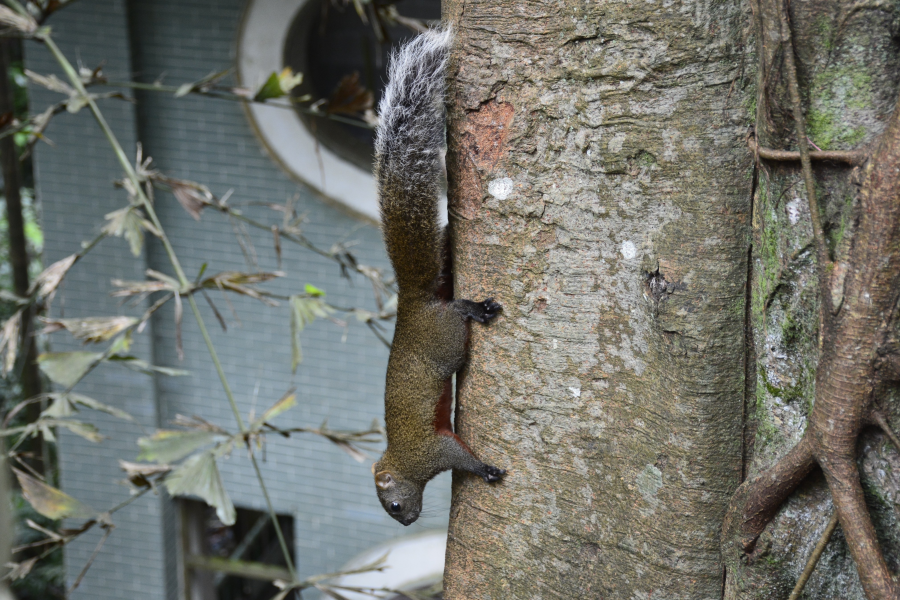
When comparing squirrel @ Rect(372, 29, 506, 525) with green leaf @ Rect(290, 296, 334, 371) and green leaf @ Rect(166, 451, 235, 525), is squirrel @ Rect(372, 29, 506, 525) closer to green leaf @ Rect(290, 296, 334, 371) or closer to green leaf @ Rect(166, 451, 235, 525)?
green leaf @ Rect(290, 296, 334, 371)

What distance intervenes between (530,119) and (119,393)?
4154 millimetres

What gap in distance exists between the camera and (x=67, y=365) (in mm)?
2197

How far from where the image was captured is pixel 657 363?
1352 millimetres

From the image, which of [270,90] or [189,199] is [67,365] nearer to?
[189,199]

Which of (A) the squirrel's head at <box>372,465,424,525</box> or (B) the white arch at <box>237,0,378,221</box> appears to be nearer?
(A) the squirrel's head at <box>372,465,424,525</box>

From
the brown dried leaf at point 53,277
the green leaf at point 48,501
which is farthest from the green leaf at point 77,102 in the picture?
the green leaf at point 48,501

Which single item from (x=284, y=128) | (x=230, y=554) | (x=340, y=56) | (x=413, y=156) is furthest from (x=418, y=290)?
(x=230, y=554)

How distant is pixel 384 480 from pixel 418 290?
794 mm

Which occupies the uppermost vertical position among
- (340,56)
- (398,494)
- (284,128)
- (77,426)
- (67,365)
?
(340,56)

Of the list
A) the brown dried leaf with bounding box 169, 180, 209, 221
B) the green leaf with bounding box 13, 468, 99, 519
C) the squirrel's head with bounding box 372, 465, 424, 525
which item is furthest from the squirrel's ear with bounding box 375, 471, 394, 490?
the brown dried leaf with bounding box 169, 180, 209, 221

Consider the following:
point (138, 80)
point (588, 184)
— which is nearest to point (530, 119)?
point (588, 184)

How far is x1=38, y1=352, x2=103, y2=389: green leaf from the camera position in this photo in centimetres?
215

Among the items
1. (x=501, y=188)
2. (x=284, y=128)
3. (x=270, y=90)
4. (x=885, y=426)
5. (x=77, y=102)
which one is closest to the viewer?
(x=885, y=426)

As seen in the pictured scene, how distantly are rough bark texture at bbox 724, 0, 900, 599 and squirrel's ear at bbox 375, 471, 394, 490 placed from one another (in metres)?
1.44
